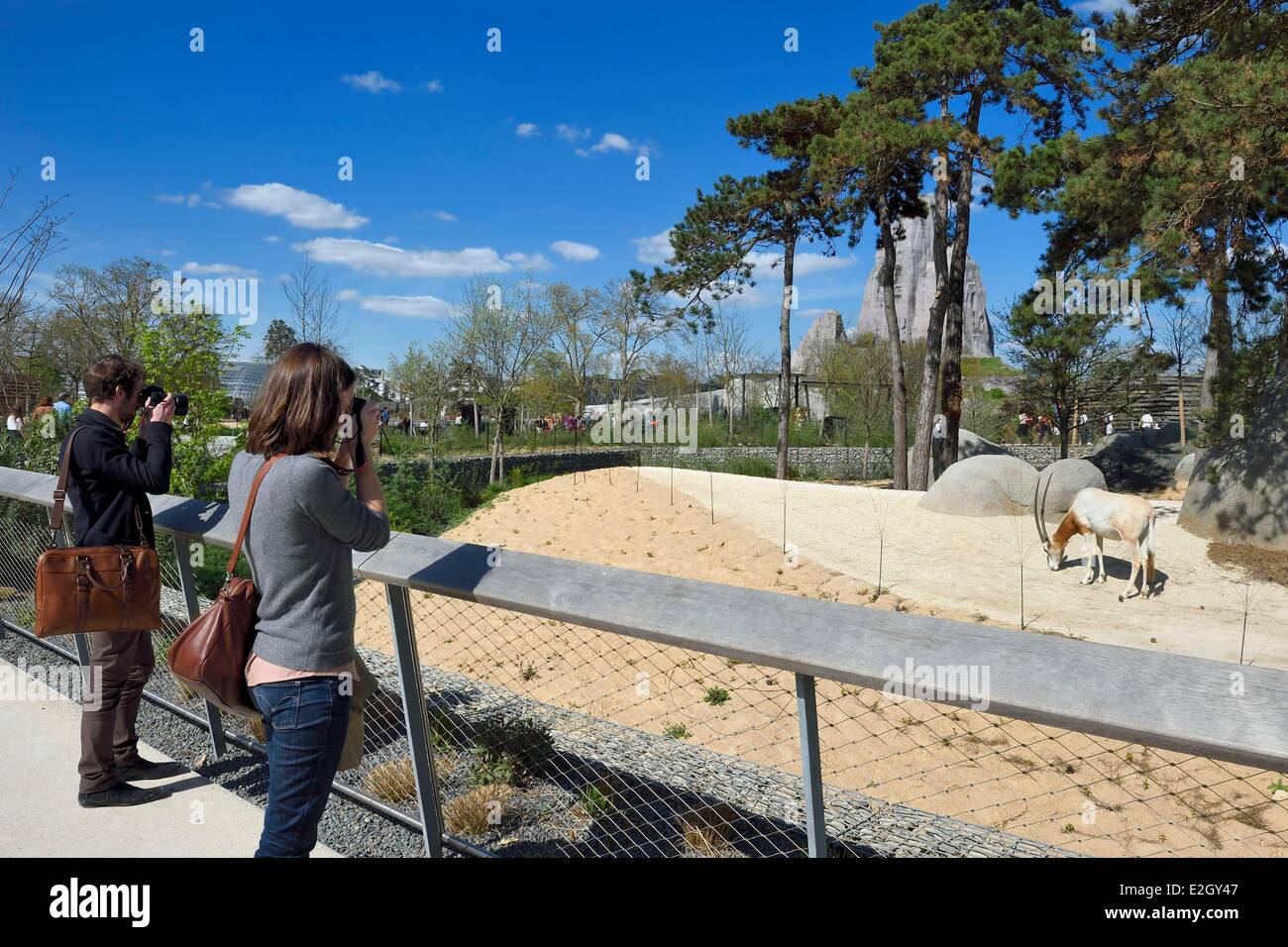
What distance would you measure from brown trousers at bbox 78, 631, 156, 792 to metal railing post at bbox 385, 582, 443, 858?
4.54ft

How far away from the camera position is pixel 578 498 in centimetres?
1445

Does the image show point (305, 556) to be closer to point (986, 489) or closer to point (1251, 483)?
point (986, 489)

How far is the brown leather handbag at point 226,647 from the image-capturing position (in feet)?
6.48

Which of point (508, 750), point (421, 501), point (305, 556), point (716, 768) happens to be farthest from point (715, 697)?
point (421, 501)

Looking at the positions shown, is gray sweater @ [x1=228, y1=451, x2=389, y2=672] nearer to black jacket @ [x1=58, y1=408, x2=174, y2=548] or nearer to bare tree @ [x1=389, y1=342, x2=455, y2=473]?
black jacket @ [x1=58, y1=408, x2=174, y2=548]

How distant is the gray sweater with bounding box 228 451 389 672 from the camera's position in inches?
73.9

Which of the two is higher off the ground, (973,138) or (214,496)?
(973,138)

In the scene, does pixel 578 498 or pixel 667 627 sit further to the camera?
pixel 578 498

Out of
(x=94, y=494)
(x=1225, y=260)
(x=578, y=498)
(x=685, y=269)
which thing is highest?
(x=685, y=269)

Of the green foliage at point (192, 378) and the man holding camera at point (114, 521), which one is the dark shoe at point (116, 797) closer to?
the man holding camera at point (114, 521)
